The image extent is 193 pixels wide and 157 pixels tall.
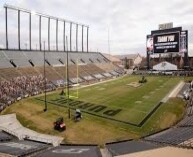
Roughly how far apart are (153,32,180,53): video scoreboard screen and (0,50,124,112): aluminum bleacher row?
1759 centimetres

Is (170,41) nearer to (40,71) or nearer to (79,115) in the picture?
(40,71)

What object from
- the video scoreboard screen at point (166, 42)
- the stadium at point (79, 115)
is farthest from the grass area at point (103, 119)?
the video scoreboard screen at point (166, 42)

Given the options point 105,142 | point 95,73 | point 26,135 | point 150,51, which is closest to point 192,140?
point 105,142

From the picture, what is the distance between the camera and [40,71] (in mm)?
74750

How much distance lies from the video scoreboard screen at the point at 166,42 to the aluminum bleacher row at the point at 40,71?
57.7 ft

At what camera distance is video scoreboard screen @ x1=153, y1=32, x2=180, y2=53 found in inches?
3551

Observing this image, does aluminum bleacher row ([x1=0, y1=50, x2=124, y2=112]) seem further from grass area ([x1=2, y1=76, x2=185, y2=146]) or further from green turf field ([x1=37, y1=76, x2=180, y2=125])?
green turf field ([x1=37, y1=76, x2=180, y2=125])

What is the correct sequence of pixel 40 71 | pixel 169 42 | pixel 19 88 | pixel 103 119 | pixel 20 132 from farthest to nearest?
pixel 169 42 < pixel 40 71 < pixel 19 88 < pixel 103 119 < pixel 20 132

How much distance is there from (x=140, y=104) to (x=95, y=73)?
4670 cm

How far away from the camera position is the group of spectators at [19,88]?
51.2 metres

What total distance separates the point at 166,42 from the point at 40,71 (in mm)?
43571

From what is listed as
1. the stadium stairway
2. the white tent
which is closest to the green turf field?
the stadium stairway

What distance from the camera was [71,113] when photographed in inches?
1636

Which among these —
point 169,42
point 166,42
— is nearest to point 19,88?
point 166,42
